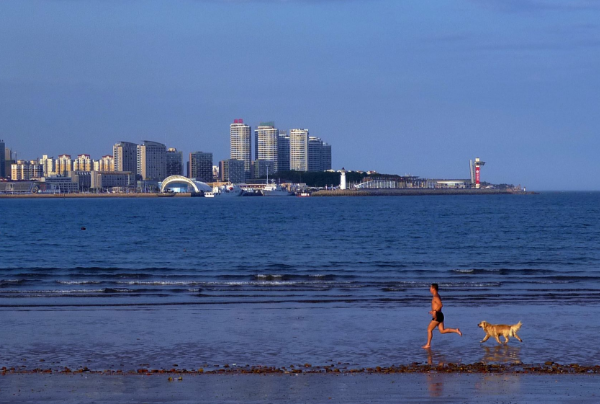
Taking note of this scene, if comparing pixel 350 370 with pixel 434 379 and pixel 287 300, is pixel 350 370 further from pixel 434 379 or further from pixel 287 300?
pixel 287 300

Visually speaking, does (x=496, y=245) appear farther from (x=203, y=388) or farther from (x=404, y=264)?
(x=203, y=388)

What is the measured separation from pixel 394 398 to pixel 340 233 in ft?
158

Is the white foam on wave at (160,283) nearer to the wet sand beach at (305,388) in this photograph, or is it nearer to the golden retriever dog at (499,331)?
the golden retriever dog at (499,331)

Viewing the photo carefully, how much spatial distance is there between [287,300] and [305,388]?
35.8ft

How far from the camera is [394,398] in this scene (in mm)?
10719

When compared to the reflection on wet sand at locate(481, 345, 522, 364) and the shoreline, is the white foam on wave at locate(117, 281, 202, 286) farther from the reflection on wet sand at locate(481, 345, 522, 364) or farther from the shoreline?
the reflection on wet sand at locate(481, 345, 522, 364)

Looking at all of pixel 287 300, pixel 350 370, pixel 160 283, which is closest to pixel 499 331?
pixel 350 370

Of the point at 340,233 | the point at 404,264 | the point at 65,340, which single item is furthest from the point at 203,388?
the point at 340,233

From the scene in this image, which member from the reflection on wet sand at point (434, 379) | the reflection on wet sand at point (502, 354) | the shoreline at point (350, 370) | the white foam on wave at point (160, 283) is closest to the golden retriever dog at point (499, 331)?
the reflection on wet sand at point (502, 354)

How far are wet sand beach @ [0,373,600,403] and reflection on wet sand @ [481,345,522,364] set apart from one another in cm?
130

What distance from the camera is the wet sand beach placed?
10719 millimetres

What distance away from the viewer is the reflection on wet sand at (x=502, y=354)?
44.1 ft

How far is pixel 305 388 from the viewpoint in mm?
11398

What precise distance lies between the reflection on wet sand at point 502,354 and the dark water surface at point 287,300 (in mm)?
38
